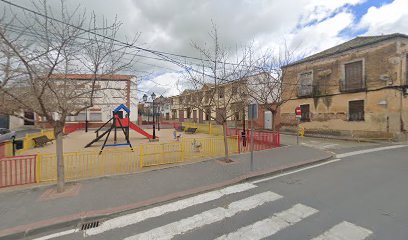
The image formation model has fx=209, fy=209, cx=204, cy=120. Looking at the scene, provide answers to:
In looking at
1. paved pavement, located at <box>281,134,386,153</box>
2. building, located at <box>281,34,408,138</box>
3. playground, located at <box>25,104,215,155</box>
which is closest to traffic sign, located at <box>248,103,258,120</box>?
playground, located at <box>25,104,215,155</box>

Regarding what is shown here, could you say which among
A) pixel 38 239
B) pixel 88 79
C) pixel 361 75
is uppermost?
pixel 361 75

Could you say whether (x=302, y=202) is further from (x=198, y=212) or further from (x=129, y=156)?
(x=129, y=156)

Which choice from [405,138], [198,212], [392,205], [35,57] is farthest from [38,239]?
[405,138]

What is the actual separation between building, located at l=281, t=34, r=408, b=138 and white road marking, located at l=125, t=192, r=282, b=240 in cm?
1522

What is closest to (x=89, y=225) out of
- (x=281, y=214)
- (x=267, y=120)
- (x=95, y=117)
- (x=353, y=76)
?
(x=281, y=214)

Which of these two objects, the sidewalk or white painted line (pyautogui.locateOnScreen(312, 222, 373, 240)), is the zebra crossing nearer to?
white painted line (pyautogui.locateOnScreen(312, 222, 373, 240))

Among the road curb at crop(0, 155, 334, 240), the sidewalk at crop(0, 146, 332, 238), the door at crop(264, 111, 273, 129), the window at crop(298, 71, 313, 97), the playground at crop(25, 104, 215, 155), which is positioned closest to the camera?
the road curb at crop(0, 155, 334, 240)

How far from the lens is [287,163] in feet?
27.8

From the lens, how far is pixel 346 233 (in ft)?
11.9

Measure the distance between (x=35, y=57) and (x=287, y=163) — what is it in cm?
877

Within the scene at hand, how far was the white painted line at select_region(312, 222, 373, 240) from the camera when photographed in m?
3.50

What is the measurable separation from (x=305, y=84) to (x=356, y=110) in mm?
5261

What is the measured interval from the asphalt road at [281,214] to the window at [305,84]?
15.2 meters

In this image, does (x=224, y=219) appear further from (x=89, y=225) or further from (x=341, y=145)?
(x=341, y=145)
